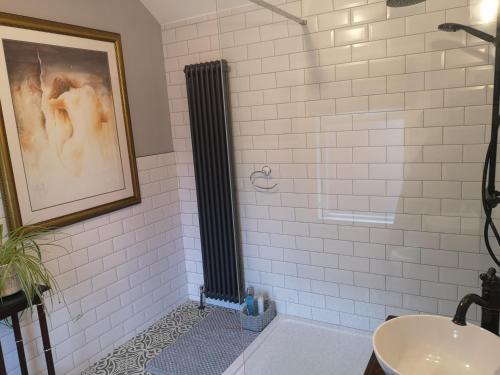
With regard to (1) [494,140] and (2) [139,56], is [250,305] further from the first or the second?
(2) [139,56]

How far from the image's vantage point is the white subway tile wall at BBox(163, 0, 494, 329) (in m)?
2.04

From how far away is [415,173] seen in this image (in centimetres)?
217

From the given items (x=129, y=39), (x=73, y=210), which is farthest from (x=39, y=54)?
(x=73, y=210)

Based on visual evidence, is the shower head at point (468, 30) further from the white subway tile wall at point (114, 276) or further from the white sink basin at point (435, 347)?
the white subway tile wall at point (114, 276)

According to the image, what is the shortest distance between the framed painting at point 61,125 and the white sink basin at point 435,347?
5.99ft

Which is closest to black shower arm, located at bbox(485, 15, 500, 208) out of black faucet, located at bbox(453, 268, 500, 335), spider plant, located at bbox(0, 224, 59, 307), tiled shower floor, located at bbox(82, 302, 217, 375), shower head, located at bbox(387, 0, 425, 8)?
shower head, located at bbox(387, 0, 425, 8)

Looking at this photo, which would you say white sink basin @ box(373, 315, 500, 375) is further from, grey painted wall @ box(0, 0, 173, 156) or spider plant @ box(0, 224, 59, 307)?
grey painted wall @ box(0, 0, 173, 156)

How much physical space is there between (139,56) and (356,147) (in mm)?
1634

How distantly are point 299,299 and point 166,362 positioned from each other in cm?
97

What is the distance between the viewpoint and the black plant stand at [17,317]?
1.74 metres

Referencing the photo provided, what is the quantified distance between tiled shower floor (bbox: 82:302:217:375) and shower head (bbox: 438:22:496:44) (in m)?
2.47

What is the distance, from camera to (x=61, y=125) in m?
2.20

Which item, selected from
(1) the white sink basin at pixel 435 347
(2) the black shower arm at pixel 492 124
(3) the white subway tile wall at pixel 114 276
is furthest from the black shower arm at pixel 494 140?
(3) the white subway tile wall at pixel 114 276

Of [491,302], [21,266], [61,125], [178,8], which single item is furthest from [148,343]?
[178,8]
